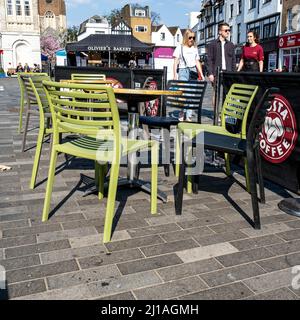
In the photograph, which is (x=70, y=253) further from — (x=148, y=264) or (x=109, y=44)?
(x=109, y=44)

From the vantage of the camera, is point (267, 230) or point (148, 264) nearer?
point (148, 264)

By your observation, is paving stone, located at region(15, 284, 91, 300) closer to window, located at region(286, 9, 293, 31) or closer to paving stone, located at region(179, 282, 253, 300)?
paving stone, located at region(179, 282, 253, 300)

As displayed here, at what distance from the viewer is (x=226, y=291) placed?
2.48 meters

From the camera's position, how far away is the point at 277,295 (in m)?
2.45

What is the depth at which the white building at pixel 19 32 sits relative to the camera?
5703 centimetres

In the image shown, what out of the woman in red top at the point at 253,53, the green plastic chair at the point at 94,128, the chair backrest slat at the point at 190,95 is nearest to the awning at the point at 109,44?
the woman in red top at the point at 253,53

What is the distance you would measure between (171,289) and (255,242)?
104 cm

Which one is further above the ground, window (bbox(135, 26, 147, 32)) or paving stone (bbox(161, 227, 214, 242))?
window (bbox(135, 26, 147, 32))

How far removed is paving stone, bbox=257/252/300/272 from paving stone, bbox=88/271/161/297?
Result: 806mm

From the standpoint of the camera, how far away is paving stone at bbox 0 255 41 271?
2.74 metres

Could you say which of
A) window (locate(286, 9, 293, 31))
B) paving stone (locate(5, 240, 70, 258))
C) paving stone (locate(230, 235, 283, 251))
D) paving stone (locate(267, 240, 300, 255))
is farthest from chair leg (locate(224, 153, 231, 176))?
window (locate(286, 9, 293, 31))

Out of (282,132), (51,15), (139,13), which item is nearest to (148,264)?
(282,132)

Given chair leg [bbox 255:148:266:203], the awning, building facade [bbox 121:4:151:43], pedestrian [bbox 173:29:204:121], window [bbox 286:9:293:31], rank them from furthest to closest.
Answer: building facade [bbox 121:4:151:43] → window [bbox 286:9:293:31] → the awning → pedestrian [bbox 173:29:204:121] → chair leg [bbox 255:148:266:203]

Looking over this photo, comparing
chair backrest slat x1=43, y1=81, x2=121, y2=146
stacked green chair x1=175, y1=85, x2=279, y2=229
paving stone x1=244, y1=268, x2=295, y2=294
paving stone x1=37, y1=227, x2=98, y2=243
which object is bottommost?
paving stone x1=244, y1=268, x2=295, y2=294
